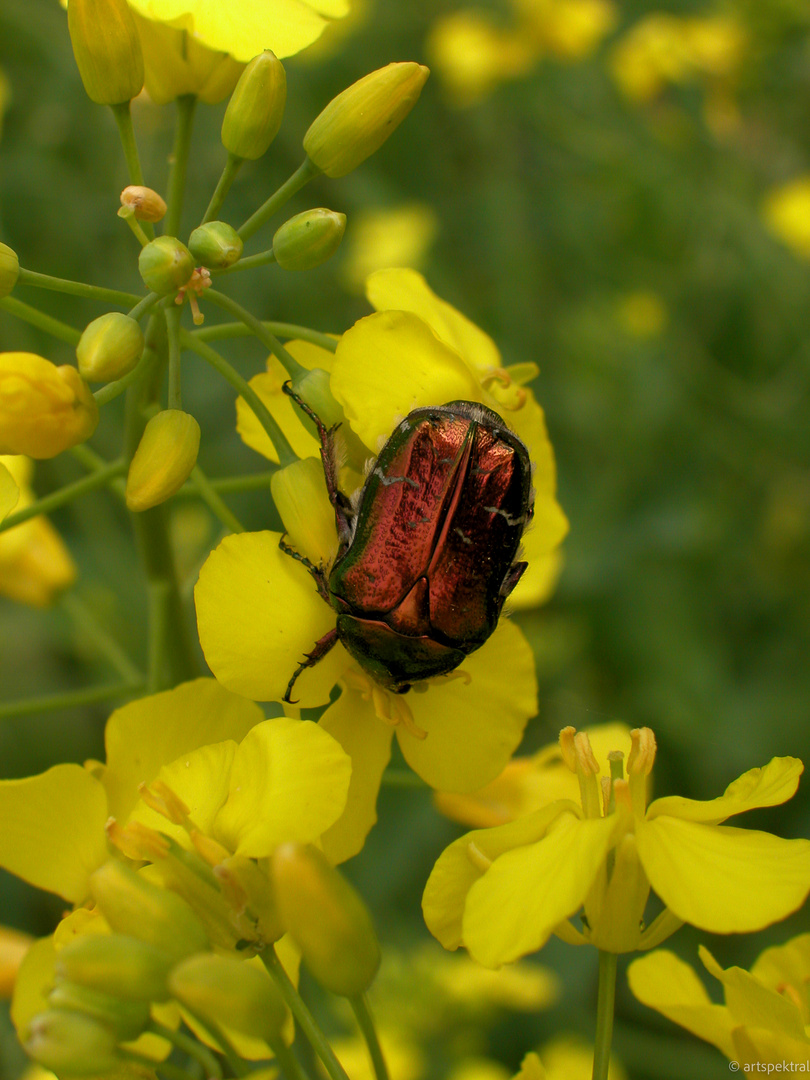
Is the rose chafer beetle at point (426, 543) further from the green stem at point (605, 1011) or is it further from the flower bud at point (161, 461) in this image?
the green stem at point (605, 1011)

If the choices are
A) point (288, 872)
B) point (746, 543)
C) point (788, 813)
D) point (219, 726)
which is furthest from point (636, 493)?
point (288, 872)

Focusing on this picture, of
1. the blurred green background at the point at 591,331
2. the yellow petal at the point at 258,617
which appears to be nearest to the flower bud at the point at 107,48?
the yellow petal at the point at 258,617

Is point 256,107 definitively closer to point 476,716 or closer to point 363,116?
point 363,116

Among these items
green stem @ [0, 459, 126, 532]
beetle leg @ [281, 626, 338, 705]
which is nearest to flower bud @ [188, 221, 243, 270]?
green stem @ [0, 459, 126, 532]

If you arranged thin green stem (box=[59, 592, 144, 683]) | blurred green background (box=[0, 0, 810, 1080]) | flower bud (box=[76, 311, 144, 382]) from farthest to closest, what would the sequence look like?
blurred green background (box=[0, 0, 810, 1080])
thin green stem (box=[59, 592, 144, 683])
flower bud (box=[76, 311, 144, 382])

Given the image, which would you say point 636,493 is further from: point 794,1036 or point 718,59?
point 794,1036

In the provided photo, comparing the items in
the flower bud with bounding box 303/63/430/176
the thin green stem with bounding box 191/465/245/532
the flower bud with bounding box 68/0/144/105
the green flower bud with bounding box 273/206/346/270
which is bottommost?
the thin green stem with bounding box 191/465/245/532

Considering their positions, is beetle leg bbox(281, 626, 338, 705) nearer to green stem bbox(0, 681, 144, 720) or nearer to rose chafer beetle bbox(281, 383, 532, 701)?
rose chafer beetle bbox(281, 383, 532, 701)

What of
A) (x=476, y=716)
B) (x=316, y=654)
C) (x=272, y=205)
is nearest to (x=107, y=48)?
(x=272, y=205)
